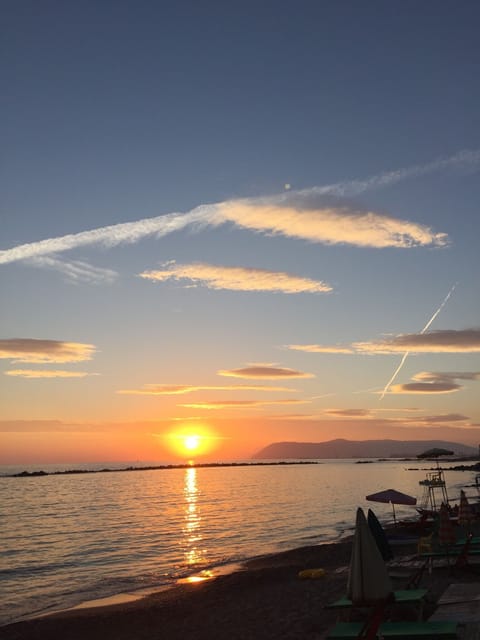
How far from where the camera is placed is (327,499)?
71438 millimetres

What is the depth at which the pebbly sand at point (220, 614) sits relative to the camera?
15758 millimetres

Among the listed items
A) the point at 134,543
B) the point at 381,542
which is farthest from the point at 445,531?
the point at 134,543

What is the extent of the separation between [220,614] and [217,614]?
0.11 meters

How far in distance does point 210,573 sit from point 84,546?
14318mm

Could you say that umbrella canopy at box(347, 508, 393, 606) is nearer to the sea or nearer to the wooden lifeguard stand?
the sea

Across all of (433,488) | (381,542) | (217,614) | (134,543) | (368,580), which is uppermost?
(368,580)

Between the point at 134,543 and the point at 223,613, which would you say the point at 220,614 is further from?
the point at 134,543

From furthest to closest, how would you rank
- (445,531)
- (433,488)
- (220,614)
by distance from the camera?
(433,488) < (445,531) < (220,614)

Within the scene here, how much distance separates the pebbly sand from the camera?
15758 millimetres

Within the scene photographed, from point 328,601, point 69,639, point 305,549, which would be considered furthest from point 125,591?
point 305,549

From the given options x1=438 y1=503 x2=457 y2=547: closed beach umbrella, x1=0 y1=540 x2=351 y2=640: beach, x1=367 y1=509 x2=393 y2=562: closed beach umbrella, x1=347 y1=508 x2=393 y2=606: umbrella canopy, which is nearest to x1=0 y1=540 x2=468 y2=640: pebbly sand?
x1=0 y1=540 x2=351 y2=640: beach

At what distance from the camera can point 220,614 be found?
17.9 m

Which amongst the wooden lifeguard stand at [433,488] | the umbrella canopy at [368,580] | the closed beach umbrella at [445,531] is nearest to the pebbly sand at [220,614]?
the closed beach umbrella at [445,531]

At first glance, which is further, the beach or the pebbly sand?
the beach
